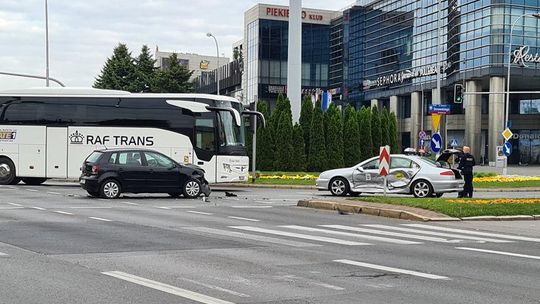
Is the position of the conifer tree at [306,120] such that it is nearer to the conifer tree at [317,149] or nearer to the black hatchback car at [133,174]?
the conifer tree at [317,149]

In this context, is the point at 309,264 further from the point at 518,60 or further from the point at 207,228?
the point at 518,60

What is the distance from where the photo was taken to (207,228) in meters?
14.0

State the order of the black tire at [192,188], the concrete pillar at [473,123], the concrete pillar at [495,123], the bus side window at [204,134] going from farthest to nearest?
the concrete pillar at [473,123], the concrete pillar at [495,123], the bus side window at [204,134], the black tire at [192,188]

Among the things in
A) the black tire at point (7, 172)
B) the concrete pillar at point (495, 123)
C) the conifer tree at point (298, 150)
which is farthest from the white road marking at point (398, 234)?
the concrete pillar at point (495, 123)

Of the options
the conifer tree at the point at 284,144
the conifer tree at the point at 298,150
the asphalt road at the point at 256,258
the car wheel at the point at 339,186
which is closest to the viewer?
the asphalt road at the point at 256,258

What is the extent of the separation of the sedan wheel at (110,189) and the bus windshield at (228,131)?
649 cm

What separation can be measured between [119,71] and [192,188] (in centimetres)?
5559

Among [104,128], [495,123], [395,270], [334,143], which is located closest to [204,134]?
[104,128]

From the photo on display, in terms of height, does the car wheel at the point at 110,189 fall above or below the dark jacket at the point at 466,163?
below

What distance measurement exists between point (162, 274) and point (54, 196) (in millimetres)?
15354

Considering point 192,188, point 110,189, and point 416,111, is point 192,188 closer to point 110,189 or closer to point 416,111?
point 110,189

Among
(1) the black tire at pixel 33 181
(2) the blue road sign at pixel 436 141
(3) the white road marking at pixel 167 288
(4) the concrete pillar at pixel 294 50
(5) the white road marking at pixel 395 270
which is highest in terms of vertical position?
(4) the concrete pillar at pixel 294 50

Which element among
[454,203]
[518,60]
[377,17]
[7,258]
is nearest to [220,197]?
[454,203]

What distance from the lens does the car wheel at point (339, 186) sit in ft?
80.2
